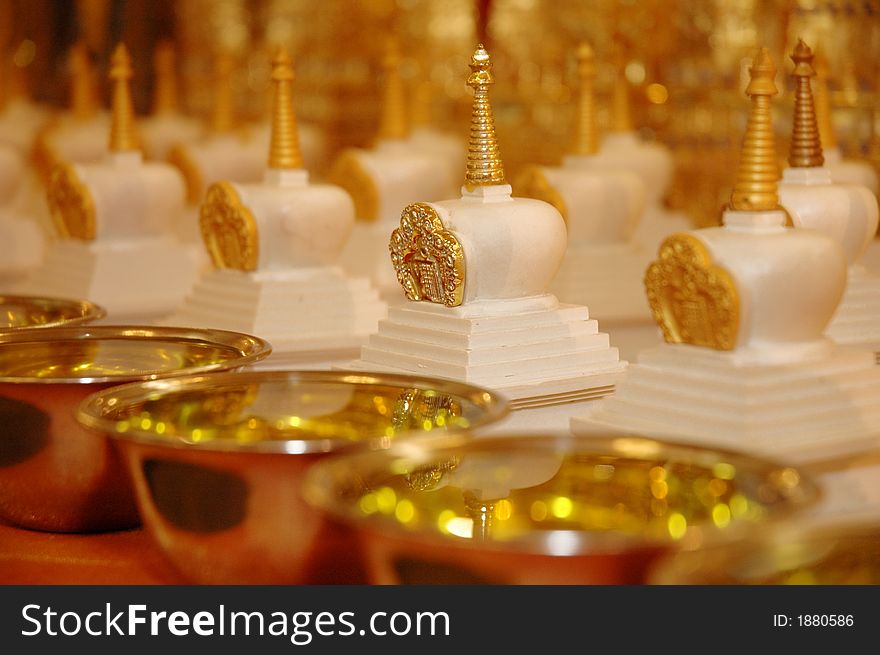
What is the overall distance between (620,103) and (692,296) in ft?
12.8

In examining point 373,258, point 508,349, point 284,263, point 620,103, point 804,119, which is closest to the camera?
point 508,349

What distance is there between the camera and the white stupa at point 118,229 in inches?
236

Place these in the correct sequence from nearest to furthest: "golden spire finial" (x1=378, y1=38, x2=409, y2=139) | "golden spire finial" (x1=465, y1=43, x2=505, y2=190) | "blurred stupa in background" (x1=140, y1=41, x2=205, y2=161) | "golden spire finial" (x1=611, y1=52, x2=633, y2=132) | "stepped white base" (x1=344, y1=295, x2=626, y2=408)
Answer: "stepped white base" (x1=344, y1=295, x2=626, y2=408)
"golden spire finial" (x1=465, y1=43, x2=505, y2=190)
"golden spire finial" (x1=378, y1=38, x2=409, y2=139)
"golden spire finial" (x1=611, y1=52, x2=633, y2=132)
"blurred stupa in background" (x1=140, y1=41, x2=205, y2=161)

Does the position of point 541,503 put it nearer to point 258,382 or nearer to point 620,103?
point 258,382

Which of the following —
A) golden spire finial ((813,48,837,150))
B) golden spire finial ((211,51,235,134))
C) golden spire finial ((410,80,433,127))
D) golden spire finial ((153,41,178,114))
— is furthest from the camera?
golden spire finial ((153,41,178,114))

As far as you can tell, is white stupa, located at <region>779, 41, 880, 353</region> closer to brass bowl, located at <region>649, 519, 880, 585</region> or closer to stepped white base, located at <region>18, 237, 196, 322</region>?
brass bowl, located at <region>649, 519, 880, 585</region>

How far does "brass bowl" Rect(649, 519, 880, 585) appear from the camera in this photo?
199 centimetres

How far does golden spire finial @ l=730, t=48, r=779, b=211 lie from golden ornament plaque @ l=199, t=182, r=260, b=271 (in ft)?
6.45

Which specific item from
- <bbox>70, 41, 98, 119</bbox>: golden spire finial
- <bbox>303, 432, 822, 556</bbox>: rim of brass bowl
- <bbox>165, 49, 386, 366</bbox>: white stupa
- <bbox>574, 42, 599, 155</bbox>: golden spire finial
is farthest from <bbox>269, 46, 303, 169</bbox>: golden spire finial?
<bbox>70, 41, 98, 119</bbox>: golden spire finial

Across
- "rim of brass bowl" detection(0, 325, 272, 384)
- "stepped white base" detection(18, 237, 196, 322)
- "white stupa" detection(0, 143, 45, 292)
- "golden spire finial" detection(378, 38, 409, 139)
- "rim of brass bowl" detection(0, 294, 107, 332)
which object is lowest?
"rim of brass bowl" detection(0, 325, 272, 384)

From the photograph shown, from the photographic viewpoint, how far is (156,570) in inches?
117

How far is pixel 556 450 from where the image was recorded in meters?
2.32

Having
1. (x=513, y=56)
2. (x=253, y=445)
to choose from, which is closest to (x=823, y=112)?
(x=513, y=56)

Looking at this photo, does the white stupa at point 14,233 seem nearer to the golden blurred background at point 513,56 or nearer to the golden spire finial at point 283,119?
the golden blurred background at point 513,56
